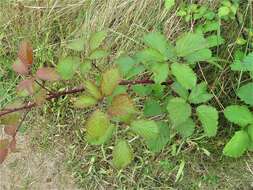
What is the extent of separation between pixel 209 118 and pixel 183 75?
186mm

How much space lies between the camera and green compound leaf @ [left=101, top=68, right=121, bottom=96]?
123 centimetres

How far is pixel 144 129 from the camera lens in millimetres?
1258

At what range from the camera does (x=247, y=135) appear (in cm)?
153

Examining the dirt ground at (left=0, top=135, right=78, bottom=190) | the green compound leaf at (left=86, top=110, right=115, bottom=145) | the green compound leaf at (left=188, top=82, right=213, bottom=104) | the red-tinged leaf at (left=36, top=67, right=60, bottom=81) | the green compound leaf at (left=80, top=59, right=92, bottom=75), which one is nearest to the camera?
the green compound leaf at (left=86, top=110, right=115, bottom=145)

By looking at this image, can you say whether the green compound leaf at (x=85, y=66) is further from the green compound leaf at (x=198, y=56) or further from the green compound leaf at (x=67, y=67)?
the green compound leaf at (x=198, y=56)

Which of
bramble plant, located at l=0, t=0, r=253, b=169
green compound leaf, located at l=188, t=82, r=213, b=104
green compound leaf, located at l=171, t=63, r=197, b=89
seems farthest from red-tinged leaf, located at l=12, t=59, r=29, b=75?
green compound leaf, located at l=188, t=82, r=213, b=104

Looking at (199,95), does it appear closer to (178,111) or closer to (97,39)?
(178,111)

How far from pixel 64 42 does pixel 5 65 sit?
1.10 feet

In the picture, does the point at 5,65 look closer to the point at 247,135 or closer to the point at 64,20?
the point at 64,20

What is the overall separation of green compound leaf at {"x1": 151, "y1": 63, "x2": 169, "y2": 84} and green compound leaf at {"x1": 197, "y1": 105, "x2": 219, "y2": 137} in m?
0.21

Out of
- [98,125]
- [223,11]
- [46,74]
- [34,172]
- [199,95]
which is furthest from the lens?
[34,172]

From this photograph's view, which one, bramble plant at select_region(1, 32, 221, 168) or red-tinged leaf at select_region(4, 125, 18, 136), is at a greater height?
bramble plant at select_region(1, 32, 221, 168)

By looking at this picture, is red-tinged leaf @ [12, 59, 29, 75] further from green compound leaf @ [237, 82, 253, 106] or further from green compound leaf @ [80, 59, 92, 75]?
green compound leaf @ [237, 82, 253, 106]

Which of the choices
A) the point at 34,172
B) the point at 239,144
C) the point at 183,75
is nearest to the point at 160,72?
the point at 183,75
